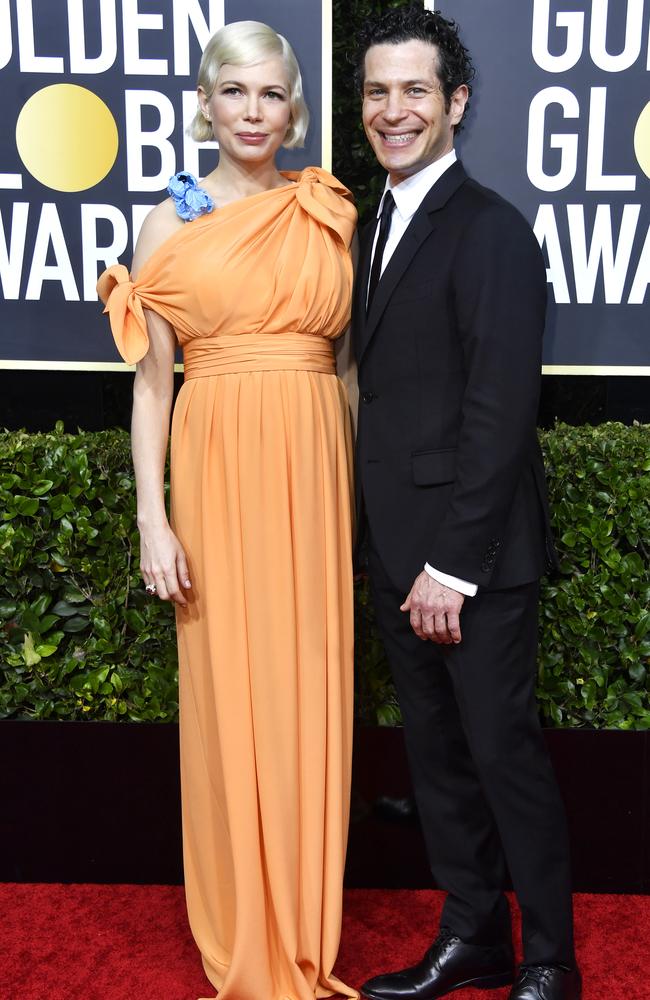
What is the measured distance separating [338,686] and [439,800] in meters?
0.36

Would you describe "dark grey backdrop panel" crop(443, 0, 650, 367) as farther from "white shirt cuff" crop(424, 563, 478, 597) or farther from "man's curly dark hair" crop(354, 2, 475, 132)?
"white shirt cuff" crop(424, 563, 478, 597)

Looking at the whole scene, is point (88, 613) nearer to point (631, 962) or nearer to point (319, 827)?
point (319, 827)

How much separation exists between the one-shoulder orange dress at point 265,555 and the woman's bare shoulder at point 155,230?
0.15 ft

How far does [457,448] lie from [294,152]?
137cm

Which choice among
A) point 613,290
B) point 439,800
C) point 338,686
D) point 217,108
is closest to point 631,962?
point 439,800

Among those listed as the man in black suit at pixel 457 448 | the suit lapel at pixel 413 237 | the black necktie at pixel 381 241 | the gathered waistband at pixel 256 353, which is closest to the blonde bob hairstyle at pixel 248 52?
the man in black suit at pixel 457 448

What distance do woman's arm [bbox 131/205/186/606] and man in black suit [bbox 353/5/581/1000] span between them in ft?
1.38

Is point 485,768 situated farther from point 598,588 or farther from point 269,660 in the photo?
point 598,588

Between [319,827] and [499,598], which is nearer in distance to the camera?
[499,598]

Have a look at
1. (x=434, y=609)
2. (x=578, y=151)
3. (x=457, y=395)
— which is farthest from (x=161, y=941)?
(x=578, y=151)

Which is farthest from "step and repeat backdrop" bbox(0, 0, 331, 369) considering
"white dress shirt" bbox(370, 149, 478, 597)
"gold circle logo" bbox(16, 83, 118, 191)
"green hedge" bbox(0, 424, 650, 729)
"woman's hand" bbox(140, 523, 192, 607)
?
"woman's hand" bbox(140, 523, 192, 607)

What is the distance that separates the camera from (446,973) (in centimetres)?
215

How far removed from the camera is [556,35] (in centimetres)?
273

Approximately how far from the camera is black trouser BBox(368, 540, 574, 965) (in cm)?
195
